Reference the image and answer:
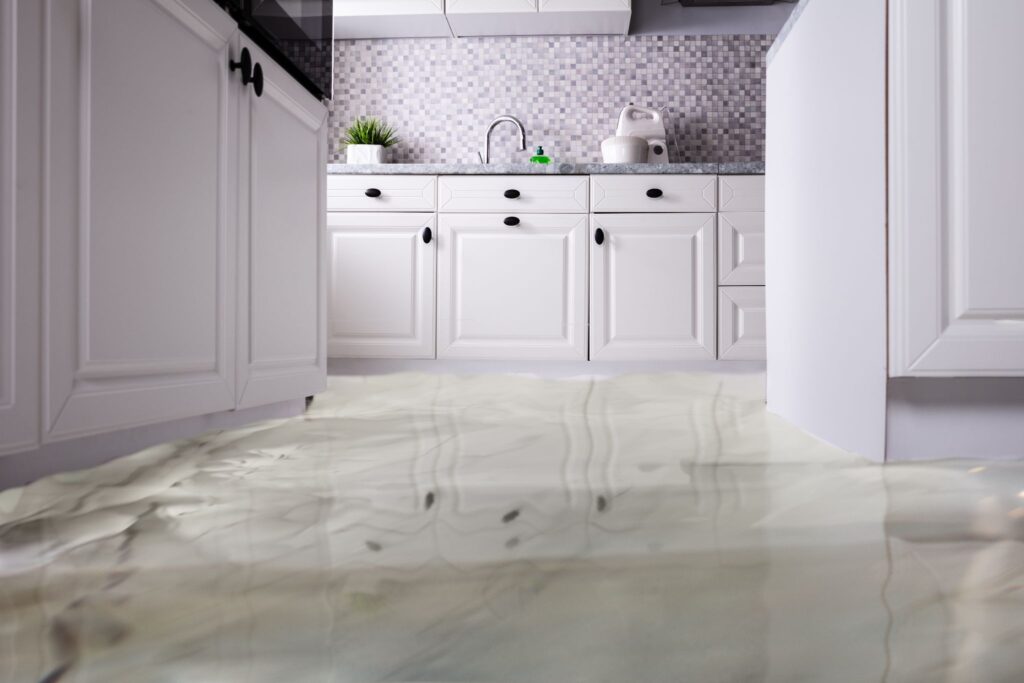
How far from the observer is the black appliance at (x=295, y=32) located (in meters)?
1.48

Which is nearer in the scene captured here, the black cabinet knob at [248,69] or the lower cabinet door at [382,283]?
the black cabinet knob at [248,69]

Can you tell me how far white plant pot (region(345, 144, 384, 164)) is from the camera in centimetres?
355

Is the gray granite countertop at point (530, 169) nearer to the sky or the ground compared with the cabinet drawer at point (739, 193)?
nearer to the sky

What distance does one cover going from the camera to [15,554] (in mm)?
706

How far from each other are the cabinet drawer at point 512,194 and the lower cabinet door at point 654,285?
16cm

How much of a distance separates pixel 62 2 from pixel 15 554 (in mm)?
714

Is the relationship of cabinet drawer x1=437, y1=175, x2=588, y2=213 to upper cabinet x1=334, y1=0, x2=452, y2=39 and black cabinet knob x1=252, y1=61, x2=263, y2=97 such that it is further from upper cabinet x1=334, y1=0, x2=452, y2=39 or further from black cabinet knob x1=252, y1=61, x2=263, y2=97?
black cabinet knob x1=252, y1=61, x2=263, y2=97

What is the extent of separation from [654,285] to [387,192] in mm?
1240

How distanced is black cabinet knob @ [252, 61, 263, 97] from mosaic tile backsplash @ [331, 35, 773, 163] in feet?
7.55

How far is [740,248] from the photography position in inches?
121

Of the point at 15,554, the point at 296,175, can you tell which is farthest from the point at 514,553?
the point at 296,175

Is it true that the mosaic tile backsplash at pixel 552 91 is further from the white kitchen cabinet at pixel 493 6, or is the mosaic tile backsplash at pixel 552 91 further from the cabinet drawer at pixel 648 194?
the cabinet drawer at pixel 648 194

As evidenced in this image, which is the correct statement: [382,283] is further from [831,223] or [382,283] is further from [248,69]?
[831,223]

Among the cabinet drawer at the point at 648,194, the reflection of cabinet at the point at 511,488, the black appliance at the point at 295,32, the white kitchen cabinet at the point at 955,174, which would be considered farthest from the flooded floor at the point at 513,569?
the cabinet drawer at the point at 648,194
